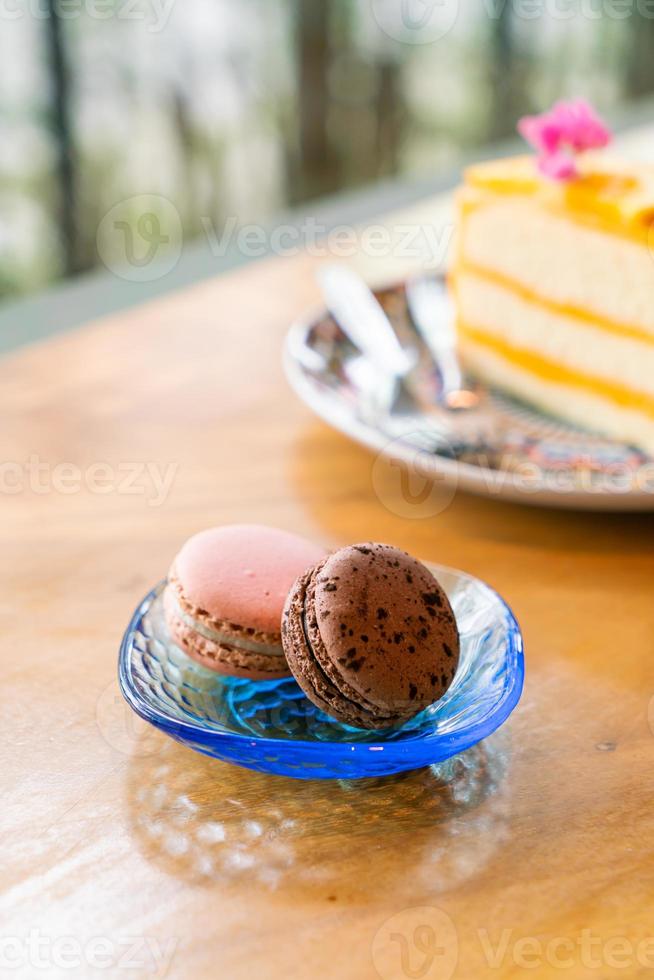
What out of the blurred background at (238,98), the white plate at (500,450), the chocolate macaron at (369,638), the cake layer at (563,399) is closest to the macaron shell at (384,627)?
the chocolate macaron at (369,638)

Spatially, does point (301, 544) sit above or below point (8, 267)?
above

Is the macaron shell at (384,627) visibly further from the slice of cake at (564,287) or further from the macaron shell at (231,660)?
the slice of cake at (564,287)

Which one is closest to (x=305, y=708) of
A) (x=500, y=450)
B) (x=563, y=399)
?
(x=500, y=450)

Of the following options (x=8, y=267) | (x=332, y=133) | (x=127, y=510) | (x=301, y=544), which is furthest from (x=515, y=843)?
(x=332, y=133)

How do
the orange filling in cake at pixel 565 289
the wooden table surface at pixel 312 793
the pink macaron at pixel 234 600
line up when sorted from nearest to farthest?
1. the wooden table surface at pixel 312 793
2. the pink macaron at pixel 234 600
3. the orange filling in cake at pixel 565 289

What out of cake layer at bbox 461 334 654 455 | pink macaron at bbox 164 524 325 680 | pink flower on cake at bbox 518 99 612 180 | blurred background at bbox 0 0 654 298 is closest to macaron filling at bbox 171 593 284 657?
pink macaron at bbox 164 524 325 680

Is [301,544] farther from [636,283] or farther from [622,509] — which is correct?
[636,283]
